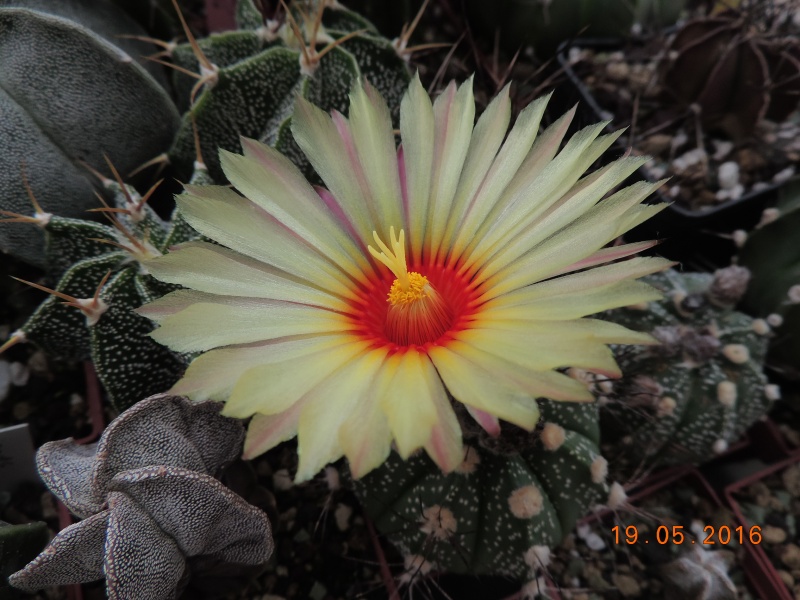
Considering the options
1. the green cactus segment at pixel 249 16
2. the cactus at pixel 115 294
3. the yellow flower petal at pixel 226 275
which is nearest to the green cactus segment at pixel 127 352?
the cactus at pixel 115 294

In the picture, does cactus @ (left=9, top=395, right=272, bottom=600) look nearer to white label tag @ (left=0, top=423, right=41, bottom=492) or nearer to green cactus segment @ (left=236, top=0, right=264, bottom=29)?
white label tag @ (left=0, top=423, right=41, bottom=492)

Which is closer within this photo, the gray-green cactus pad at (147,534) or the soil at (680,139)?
the gray-green cactus pad at (147,534)

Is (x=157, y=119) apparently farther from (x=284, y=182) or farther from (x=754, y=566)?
(x=754, y=566)

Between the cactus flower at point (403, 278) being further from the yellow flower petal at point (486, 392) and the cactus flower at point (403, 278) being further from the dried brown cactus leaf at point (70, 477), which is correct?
the dried brown cactus leaf at point (70, 477)

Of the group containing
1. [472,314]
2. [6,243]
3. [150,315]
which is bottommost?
[6,243]

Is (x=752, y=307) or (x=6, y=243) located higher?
(x=752, y=307)

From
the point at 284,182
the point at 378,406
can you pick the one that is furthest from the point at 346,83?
the point at 378,406

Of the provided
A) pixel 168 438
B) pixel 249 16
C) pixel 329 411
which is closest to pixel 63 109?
pixel 249 16
